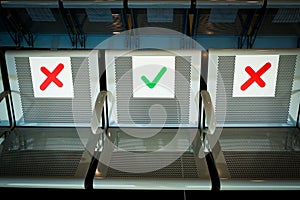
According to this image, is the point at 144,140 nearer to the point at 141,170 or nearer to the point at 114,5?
the point at 141,170

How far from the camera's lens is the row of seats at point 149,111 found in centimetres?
165

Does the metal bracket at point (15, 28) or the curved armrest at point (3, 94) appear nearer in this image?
the curved armrest at point (3, 94)

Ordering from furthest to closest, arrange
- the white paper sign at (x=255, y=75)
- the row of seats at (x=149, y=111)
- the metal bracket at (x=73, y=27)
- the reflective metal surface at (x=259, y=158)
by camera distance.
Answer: the metal bracket at (x=73, y=27) → the white paper sign at (x=255, y=75) → the row of seats at (x=149, y=111) → the reflective metal surface at (x=259, y=158)

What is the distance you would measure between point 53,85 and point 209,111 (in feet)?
2.61

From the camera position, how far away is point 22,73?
6.04ft

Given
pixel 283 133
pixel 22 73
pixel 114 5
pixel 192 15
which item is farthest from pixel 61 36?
pixel 283 133

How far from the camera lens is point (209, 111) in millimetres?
1626

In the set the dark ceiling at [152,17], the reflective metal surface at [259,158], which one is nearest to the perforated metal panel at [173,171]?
the reflective metal surface at [259,158]

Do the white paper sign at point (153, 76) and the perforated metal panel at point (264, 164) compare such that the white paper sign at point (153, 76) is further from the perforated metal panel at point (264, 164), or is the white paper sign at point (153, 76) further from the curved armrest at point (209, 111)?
the perforated metal panel at point (264, 164)

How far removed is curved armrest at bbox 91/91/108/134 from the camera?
1.61 metres

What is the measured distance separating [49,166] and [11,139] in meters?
0.32

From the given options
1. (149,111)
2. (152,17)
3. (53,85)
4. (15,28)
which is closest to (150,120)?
(149,111)

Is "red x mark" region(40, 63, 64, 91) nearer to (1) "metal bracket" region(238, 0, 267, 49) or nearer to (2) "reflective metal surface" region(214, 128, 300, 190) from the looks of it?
(2) "reflective metal surface" region(214, 128, 300, 190)

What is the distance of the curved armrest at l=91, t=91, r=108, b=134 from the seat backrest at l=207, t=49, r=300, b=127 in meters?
0.54
